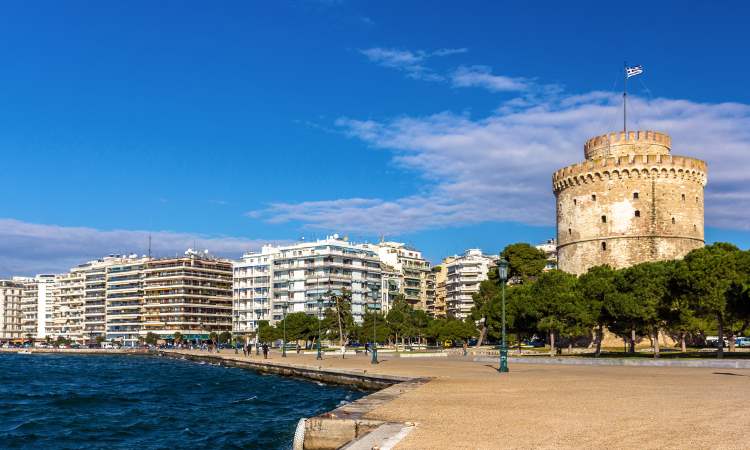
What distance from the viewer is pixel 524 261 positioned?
7506 cm

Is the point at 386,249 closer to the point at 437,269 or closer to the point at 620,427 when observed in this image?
the point at 437,269

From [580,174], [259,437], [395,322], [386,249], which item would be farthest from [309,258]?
[259,437]

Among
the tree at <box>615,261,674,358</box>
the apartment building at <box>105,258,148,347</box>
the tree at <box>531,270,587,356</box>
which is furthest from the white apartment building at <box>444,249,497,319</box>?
the tree at <box>615,261,674,358</box>

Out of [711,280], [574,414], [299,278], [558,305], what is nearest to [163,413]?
[574,414]

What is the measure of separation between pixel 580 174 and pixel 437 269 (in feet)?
407

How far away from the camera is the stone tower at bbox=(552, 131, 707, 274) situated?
62969mm

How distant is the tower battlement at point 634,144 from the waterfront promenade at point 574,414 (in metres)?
46.4

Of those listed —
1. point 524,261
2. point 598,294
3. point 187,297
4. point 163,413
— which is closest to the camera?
point 163,413

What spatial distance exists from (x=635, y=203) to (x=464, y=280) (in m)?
106

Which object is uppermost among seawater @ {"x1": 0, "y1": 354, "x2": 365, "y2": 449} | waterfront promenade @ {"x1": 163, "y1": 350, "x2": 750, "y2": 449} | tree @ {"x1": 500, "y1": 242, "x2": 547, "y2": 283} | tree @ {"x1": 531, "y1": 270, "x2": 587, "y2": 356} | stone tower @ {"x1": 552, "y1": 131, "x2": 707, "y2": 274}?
stone tower @ {"x1": 552, "y1": 131, "x2": 707, "y2": 274}

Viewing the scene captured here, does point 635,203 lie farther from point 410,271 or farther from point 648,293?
point 410,271

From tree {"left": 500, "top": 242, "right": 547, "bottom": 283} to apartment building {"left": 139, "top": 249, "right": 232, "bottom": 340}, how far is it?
97.3 m

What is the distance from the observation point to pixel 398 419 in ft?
44.6

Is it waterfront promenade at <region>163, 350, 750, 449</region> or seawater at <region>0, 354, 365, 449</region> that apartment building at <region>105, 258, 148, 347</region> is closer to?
seawater at <region>0, 354, 365, 449</region>
